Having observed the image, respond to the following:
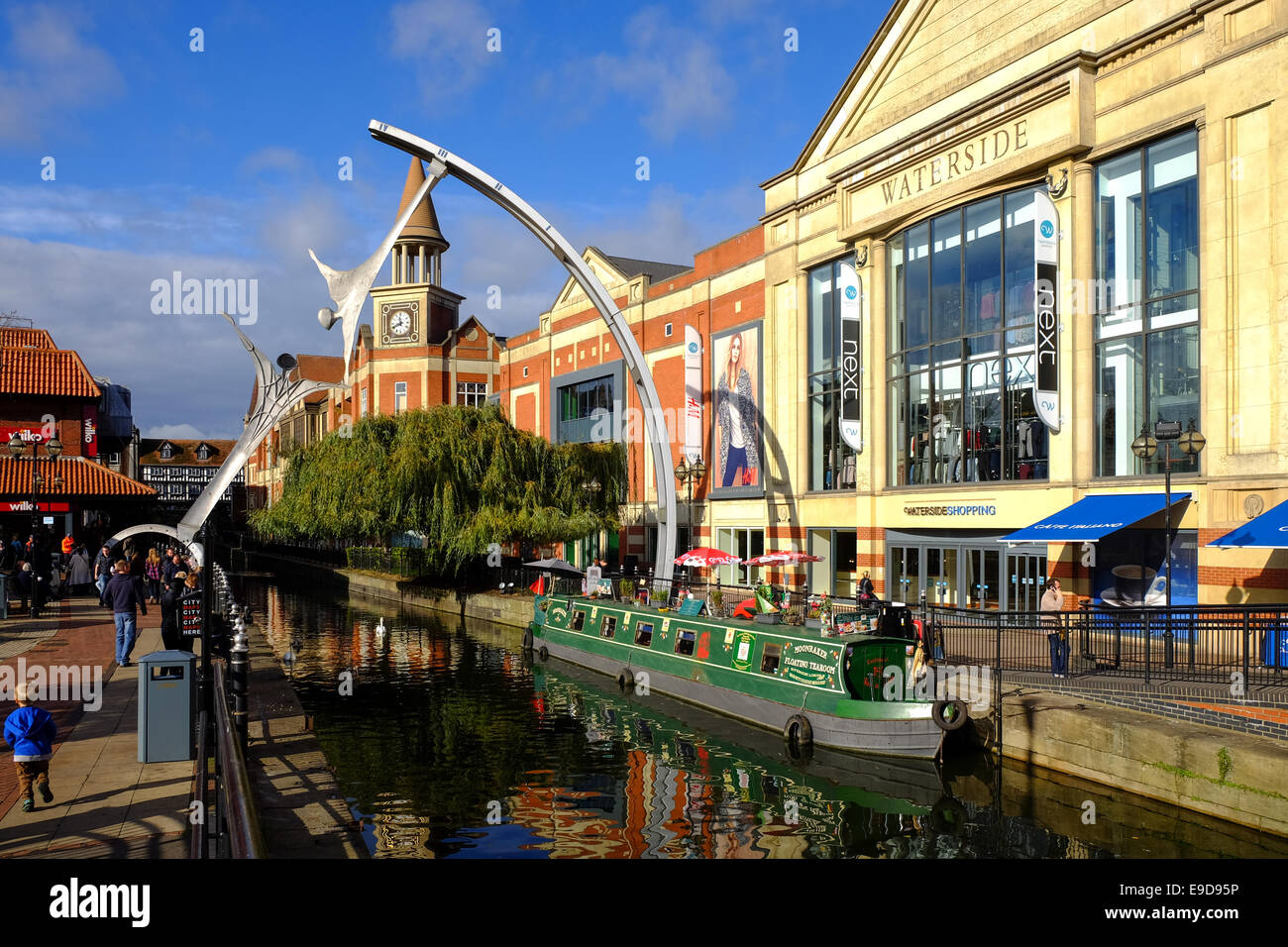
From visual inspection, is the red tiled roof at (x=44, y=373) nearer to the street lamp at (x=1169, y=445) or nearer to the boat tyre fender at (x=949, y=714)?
the boat tyre fender at (x=949, y=714)

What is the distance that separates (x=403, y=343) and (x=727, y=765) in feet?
174

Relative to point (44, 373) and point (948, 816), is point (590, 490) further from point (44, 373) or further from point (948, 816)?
point (948, 816)

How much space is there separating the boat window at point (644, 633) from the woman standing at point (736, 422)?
12.9 meters

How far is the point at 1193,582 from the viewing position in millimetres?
20500

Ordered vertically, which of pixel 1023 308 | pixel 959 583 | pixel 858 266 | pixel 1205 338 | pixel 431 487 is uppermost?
pixel 858 266

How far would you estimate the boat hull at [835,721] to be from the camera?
15.7 m

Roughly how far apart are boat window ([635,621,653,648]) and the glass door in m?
9.00

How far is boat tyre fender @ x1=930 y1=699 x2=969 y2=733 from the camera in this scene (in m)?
15.4

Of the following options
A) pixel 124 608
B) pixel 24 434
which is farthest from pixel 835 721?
pixel 24 434

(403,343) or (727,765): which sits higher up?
(403,343)

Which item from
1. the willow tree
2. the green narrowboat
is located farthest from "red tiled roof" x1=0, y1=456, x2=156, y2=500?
the green narrowboat
